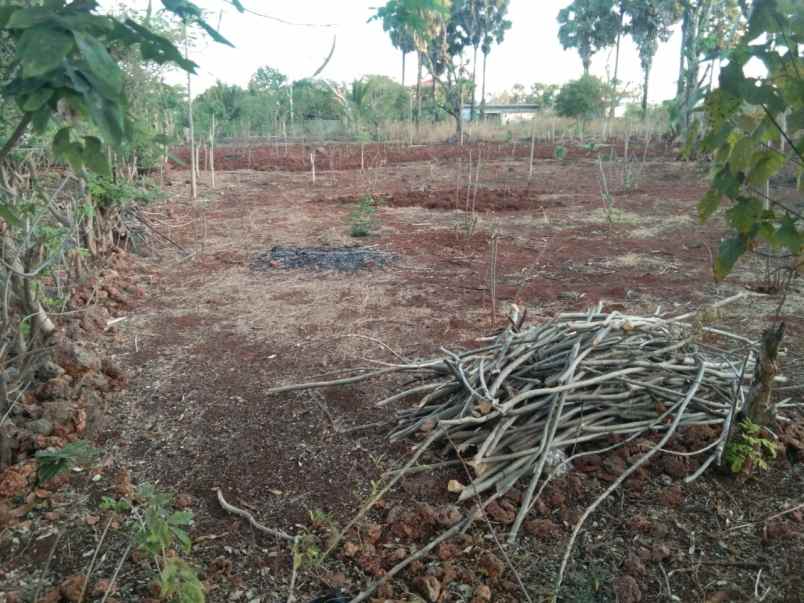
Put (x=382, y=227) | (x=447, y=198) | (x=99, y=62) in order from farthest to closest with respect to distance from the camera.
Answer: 1. (x=447, y=198)
2. (x=382, y=227)
3. (x=99, y=62)

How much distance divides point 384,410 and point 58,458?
1.32m

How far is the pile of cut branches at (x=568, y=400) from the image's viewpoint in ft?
7.21

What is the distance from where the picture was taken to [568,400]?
7.68ft

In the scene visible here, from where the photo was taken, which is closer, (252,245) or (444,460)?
(444,460)

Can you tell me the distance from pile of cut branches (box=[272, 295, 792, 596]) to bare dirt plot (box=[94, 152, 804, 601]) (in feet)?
0.35

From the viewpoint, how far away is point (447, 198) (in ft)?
29.8

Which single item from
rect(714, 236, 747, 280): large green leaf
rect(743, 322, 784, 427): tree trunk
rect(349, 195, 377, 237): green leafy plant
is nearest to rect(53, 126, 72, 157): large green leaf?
rect(714, 236, 747, 280): large green leaf

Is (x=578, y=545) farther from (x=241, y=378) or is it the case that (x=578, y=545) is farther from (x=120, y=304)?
(x=120, y=304)

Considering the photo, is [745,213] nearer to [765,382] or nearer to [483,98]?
[765,382]

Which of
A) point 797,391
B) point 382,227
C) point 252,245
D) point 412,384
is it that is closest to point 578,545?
point 412,384

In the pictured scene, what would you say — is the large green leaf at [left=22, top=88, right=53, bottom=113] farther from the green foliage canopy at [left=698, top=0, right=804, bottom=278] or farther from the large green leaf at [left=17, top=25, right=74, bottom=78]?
the green foliage canopy at [left=698, top=0, right=804, bottom=278]

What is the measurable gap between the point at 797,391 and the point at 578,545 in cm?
149

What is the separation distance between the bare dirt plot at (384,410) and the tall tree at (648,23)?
2588 centimetres

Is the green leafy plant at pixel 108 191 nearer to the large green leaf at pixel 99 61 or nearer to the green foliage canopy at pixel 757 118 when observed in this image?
the large green leaf at pixel 99 61
